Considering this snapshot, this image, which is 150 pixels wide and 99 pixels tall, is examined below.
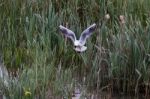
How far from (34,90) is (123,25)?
59.8 inches

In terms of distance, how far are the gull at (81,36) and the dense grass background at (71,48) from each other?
77 mm

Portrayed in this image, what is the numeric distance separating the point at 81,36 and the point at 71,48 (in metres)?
0.30

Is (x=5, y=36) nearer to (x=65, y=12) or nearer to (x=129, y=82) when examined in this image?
(x=65, y=12)

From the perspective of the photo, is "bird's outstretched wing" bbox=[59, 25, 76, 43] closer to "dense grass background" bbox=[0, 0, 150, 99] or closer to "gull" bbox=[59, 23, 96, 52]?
"gull" bbox=[59, 23, 96, 52]

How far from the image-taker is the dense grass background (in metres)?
4.62

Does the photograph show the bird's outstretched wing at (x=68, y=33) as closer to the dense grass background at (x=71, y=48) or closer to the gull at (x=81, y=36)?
the gull at (x=81, y=36)

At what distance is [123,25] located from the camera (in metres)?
5.48

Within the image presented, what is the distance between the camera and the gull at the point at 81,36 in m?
5.64

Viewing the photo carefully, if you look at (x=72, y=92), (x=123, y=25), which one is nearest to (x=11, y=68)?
(x=72, y=92)

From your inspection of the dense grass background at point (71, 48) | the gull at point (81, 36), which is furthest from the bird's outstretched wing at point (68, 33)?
the dense grass background at point (71, 48)

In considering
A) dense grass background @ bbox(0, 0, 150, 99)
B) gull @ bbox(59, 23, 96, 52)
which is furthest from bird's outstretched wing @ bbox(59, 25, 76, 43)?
dense grass background @ bbox(0, 0, 150, 99)

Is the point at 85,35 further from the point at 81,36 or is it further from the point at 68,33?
the point at 68,33

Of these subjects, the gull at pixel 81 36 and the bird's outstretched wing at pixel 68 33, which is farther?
the bird's outstretched wing at pixel 68 33

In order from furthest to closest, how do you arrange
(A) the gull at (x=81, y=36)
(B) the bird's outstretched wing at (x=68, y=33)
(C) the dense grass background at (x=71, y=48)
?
Answer: (B) the bird's outstretched wing at (x=68, y=33) < (A) the gull at (x=81, y=36) < (C) the dense grass background at (x=71, y=48)
